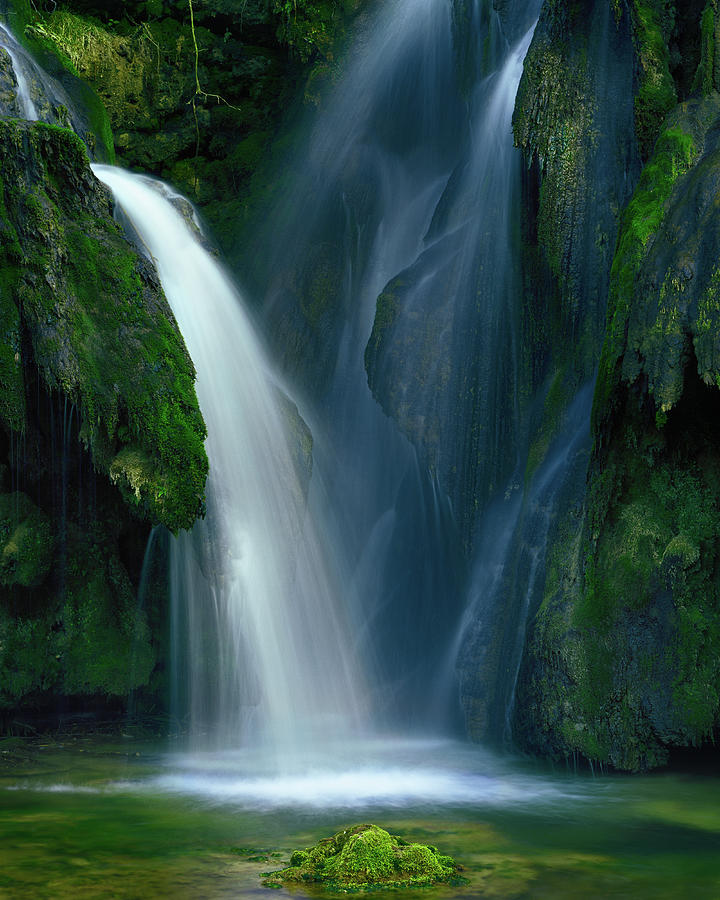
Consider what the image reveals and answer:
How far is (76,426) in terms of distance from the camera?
9.40 m

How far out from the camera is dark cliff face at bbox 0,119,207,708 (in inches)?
348

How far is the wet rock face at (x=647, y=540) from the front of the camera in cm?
816

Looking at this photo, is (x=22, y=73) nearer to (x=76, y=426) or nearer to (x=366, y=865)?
(x=76, y=426)

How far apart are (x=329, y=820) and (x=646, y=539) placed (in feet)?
11.7

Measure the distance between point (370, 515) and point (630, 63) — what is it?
5.63 metres

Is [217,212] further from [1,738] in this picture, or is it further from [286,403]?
[1,738]

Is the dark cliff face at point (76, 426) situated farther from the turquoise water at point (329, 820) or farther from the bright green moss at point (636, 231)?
the bright green moss at point (636, 231)

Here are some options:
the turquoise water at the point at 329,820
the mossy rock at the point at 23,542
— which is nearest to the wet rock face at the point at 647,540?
the turquoise water at the point at 329,820

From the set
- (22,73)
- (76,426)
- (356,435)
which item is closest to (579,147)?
(356,435)

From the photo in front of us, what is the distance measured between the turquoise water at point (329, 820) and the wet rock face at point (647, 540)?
1.54 ft

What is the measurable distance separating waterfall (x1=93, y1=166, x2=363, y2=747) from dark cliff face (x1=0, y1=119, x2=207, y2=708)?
790mm

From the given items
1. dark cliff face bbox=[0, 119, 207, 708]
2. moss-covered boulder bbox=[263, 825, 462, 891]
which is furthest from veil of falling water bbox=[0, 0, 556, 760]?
moss-covered boulder bbox=[263, 825, 462, 891]

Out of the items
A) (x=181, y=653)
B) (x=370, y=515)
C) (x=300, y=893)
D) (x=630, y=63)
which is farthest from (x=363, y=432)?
(x=300, y=893)

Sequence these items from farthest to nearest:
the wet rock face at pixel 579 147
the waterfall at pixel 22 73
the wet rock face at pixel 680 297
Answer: the waterfall at pixel 22 73 < the wet rock face at pixel 579 147 < the wet rock face at pixel 680 297
